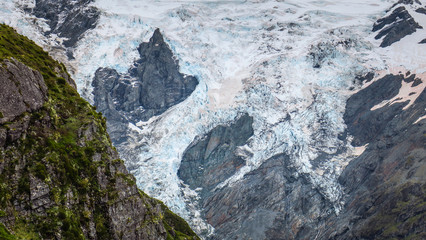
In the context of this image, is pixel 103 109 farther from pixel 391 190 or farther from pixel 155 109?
→ pixel 391 190

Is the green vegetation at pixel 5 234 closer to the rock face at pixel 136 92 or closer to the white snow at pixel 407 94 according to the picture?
the rock face at pixel 136 92

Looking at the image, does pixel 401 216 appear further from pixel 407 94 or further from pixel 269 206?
pixel 407 94

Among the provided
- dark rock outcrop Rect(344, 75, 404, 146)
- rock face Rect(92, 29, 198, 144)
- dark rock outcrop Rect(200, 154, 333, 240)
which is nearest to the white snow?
dark rock outcrop Rect(344, 75, 404, 146)

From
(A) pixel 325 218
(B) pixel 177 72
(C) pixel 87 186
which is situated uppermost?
(C) pixel 87 186

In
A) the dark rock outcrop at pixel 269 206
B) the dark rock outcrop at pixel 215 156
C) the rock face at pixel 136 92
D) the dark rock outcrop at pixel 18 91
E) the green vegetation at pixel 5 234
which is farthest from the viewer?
the rock face at pixel 136 92

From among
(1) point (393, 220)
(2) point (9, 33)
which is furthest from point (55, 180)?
(1) point (393, 220)

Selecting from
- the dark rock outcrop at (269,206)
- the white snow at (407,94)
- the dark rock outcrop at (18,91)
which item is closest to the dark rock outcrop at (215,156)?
the dark rock outcrop at (269,206)

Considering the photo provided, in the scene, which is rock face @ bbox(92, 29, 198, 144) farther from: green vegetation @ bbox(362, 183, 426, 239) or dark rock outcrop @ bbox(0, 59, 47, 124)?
dark rock outcrop @ bbox(0, 59, 47, 124)
